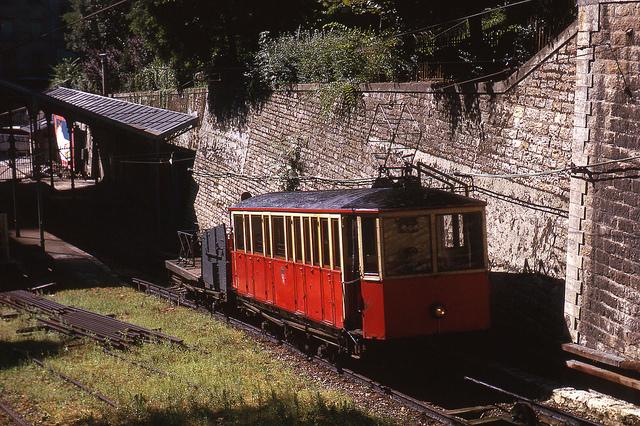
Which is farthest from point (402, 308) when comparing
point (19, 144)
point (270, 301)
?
point (19, 144)

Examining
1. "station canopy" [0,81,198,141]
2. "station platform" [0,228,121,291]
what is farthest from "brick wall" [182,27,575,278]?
"station platform" [0,228,121,291]

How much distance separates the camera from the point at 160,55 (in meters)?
30.8

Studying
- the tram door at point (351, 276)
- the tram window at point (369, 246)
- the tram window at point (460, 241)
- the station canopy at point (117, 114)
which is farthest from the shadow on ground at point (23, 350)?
the station canopy at point (117, 114)

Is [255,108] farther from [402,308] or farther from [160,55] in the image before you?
[402,308]

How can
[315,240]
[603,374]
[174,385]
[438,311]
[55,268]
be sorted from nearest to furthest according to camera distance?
1. [603,374]
2. [438,311]
3. [174,385]
4. [315,240]
5. [55,268]

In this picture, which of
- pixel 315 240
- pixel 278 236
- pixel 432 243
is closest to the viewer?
pixel 432 243

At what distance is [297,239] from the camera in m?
13.9

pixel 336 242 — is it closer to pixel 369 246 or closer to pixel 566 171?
pixel 369 246

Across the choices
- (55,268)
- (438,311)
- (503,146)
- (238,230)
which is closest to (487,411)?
(438,311)

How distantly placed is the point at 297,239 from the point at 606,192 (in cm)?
472

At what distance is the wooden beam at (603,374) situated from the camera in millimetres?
10484

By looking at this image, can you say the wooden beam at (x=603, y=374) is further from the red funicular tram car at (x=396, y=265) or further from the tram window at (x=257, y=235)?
the tram window at (x=257, y=235)

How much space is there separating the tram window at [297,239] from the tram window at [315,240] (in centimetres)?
57

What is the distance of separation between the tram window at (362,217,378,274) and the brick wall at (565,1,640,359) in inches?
112
